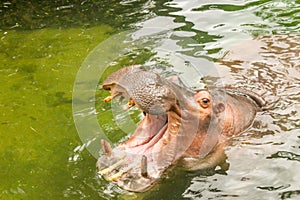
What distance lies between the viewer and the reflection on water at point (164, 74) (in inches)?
167

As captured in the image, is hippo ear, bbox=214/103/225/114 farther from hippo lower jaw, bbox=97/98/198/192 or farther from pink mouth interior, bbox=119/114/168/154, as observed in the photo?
pink mouth interior, bbox=119/114/168/154

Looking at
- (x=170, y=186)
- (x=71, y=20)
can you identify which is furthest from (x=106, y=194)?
(x=71, y=20)

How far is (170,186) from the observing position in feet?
13.3

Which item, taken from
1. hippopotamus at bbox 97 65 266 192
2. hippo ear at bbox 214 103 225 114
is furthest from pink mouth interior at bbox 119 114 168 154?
hippo ear at bbox 214 103 225 114

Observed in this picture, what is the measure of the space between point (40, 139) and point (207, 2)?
4.37 m

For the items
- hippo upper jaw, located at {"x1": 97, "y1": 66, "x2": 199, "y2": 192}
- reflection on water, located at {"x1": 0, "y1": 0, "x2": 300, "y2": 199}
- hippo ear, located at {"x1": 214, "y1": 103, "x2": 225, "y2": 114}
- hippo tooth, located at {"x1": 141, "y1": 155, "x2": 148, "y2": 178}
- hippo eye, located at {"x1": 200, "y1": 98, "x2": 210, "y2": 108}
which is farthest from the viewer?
reflection on water, located at {"x1": 0, "y1": 0, "x2": 300, "y2": 199}

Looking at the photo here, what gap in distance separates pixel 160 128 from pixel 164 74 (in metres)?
2.39

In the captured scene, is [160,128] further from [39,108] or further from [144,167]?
[39,108]

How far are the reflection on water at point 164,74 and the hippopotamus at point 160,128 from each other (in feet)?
0.59

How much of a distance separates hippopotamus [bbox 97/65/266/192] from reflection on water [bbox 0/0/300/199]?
0.18m

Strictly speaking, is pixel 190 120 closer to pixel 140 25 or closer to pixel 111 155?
pixel 111 155

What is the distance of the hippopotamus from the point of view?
3.58 meters

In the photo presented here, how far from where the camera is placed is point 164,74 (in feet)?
20.9

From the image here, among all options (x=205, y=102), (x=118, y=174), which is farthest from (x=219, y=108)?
(x=118, y=174)
